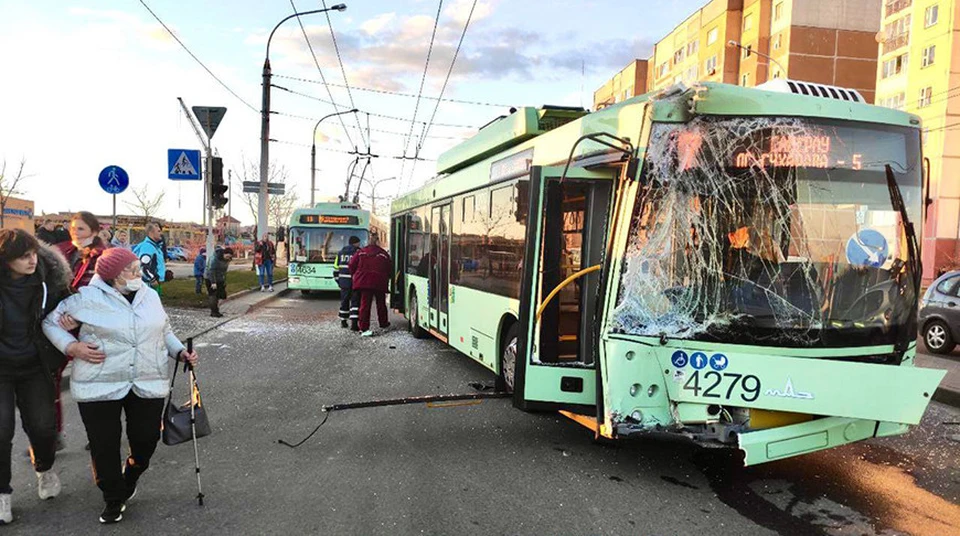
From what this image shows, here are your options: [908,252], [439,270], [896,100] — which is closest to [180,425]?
[908,252]

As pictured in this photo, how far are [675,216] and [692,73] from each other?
5605 cm

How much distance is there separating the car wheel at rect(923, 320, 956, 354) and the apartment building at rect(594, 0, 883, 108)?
119ft

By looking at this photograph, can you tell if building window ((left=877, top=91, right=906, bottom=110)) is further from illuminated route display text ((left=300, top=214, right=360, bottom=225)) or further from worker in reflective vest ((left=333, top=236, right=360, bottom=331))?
worker in reflective vest ((left=333, top=236, right=360, bottom=331))

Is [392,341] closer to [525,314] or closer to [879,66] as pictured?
[525,314]

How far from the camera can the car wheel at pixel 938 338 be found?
11.5 m

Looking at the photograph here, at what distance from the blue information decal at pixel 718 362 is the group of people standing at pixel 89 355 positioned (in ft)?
11.2

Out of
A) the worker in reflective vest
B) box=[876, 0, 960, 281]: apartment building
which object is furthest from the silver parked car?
box=[876, 0, 960, 281]: apartment building

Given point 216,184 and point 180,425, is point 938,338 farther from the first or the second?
point 216,184

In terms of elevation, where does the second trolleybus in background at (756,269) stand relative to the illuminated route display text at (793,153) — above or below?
below

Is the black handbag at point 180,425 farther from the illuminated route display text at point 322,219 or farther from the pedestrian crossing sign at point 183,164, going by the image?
the illuminated route display text at point 322,219

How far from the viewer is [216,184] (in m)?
15.1

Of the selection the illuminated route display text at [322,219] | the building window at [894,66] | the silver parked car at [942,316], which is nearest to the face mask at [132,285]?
the silver parked car at [942,316]

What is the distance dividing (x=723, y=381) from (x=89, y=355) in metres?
3.85

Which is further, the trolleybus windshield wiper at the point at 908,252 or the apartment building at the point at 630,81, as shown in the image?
the apartment building at the point at 630,81
